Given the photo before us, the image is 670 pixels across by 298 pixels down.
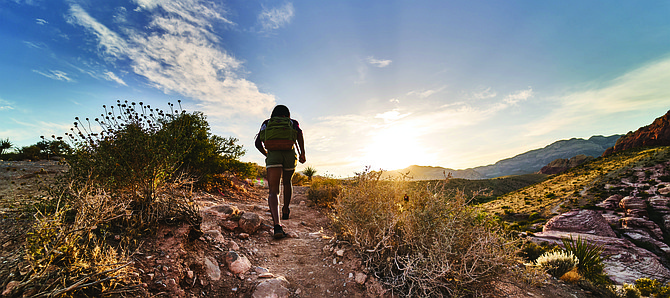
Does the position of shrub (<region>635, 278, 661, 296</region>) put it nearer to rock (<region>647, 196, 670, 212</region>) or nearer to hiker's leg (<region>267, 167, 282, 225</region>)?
hiker's leg (<region>267, 167, 282, 225</region>)

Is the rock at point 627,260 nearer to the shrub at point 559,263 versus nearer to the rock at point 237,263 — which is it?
the shrub at point 559,263

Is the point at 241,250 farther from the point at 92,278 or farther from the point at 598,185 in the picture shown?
the point at 598,185

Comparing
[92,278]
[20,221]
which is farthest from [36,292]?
[20,221]

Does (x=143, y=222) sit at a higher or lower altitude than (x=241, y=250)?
higher

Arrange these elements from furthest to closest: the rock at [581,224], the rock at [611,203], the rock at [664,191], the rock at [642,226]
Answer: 1. the rock at [611,203]
2. the rock at [664,191]
3. the rock at [642,226]
4. the rock at [581,224]

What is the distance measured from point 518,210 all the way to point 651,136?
173ft

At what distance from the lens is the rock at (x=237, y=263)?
2.86m

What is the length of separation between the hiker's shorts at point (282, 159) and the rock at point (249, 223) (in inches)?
38.5

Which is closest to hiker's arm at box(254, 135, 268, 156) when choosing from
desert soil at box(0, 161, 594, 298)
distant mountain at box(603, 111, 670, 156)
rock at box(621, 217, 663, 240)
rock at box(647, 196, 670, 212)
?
desert soil at box(0, 161, 594, 298)

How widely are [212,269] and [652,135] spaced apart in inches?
3075

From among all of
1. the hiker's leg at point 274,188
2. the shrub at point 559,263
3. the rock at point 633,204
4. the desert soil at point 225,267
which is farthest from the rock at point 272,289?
the rock at point 633,204

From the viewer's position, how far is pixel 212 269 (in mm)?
2703

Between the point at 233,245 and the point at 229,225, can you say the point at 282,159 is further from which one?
the point at 233,245

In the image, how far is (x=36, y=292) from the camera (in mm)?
1541
